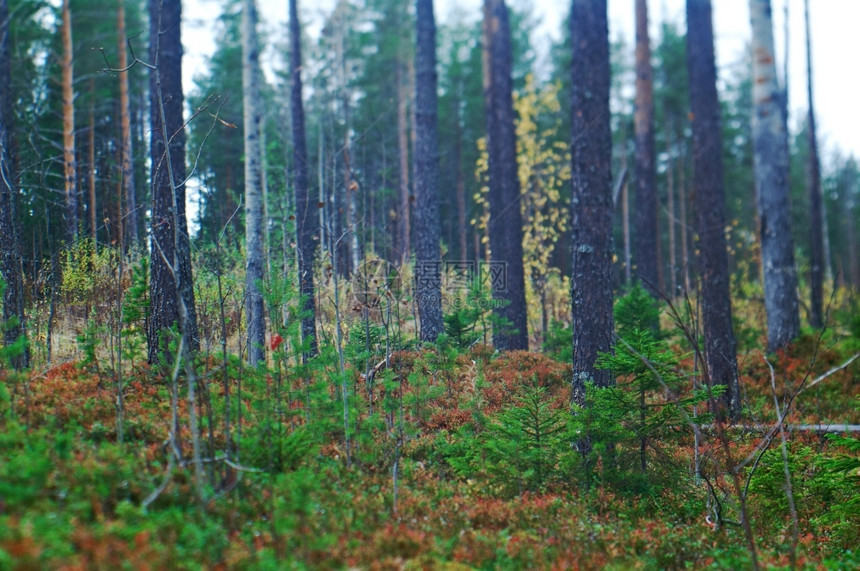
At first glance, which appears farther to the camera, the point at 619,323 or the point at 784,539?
the point at 619,323

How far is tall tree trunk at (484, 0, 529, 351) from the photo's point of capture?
12461 millimetres

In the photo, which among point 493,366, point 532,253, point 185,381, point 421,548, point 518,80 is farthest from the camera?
point 518,80

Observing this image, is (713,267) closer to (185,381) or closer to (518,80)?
(185,381)

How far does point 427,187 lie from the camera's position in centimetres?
1180

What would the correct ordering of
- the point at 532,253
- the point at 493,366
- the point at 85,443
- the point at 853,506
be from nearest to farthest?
the point at 85,443 → the point at 853,506 → the point at 493,366 → the point at 532,253

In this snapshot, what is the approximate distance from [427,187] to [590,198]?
17.2 feet

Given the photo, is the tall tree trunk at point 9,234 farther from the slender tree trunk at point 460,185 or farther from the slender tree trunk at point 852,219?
the slender tree trunk at point 852,219

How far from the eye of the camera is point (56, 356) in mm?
7730

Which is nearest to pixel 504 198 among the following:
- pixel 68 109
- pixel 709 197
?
pixel 709 197

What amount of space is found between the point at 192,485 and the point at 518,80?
1136 inches

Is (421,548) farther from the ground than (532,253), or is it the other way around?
(532,253)

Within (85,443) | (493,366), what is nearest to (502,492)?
(85,443)

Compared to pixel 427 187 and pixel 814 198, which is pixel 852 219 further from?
pixel 427 187

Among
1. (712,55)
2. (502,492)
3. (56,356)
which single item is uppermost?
(712,55)
